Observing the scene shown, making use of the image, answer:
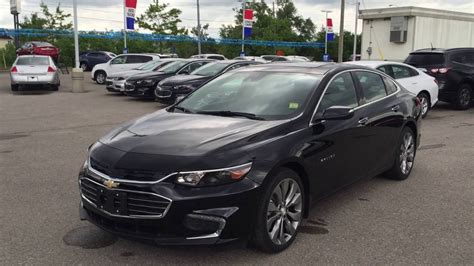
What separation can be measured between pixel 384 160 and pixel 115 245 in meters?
3.30

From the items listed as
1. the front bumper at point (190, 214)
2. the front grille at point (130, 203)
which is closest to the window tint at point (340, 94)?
the front bumper at point (190, 214)

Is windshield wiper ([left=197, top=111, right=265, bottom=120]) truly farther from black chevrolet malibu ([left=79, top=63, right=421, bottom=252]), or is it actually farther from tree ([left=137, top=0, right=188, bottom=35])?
tree ([left=137, top=0, right=188, bottom=35])

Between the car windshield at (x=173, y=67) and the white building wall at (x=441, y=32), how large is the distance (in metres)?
14.0

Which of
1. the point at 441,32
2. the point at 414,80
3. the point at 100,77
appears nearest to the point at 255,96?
the point at 414,80

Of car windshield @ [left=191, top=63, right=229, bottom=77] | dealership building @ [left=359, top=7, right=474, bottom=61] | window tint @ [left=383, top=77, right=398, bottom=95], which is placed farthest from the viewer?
dealership building @ [left=359, top=7, right=474, bottom=61]

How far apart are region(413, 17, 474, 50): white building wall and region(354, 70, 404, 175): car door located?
69.5ft

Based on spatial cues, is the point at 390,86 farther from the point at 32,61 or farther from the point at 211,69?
the point at 32,61

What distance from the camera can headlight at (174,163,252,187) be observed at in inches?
137

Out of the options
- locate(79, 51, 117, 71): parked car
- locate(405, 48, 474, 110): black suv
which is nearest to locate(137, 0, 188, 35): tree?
locate(79, 51, 117, 71): parked car

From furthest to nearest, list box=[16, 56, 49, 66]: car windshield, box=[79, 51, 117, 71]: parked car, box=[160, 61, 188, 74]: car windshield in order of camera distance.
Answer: box=[79, 51, 117, 71]: parked car → box=[16, 56, 49, 66]: car windshield → box=[160, 61, 188, 74]: car windshield

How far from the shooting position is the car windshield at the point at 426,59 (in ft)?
44.6

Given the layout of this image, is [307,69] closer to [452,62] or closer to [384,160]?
[384,160]

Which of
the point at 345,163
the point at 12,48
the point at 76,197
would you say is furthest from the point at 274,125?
the point at 12,48

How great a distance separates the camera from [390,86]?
20.1 ft
